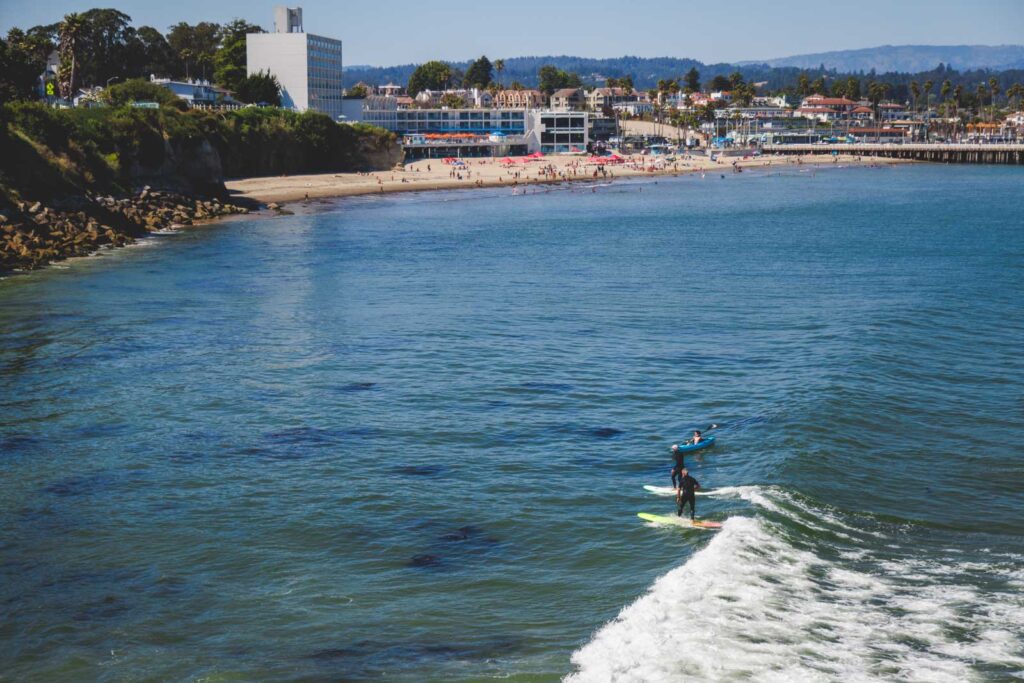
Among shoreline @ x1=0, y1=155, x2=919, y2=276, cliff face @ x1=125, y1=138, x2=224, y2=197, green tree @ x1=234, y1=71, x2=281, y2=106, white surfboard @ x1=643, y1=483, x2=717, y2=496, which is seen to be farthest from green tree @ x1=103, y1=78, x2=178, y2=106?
white surfboard @ x1=643, y1=483, x2=717, y2=496

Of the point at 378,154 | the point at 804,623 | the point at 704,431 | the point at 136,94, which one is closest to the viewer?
the point at 804,623

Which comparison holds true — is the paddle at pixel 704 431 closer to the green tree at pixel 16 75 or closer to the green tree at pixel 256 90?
the green tree at pixel 16 75

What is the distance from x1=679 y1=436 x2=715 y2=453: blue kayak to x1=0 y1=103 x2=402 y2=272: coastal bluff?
160ft

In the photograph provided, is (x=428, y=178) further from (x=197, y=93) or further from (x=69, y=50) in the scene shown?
(x=69, y=50)

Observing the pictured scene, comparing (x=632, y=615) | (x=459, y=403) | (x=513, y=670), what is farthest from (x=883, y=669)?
(x=459, y=403)

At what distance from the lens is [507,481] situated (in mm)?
27484

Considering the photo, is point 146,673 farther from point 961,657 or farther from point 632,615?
point 961,657

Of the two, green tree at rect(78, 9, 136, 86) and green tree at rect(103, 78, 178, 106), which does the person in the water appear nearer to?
green tree at rect(103, 78, 178, 106)

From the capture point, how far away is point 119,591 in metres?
Result: 21.3

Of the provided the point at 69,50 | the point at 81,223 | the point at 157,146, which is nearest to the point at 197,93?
the point at 69,50

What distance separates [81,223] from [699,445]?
6179 cm

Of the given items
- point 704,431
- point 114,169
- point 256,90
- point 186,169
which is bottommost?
point 704,431

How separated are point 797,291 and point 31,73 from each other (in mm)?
87136

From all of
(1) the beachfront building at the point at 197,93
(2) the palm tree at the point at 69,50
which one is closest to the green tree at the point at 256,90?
(1) the beachfront building at the point at 197,93
